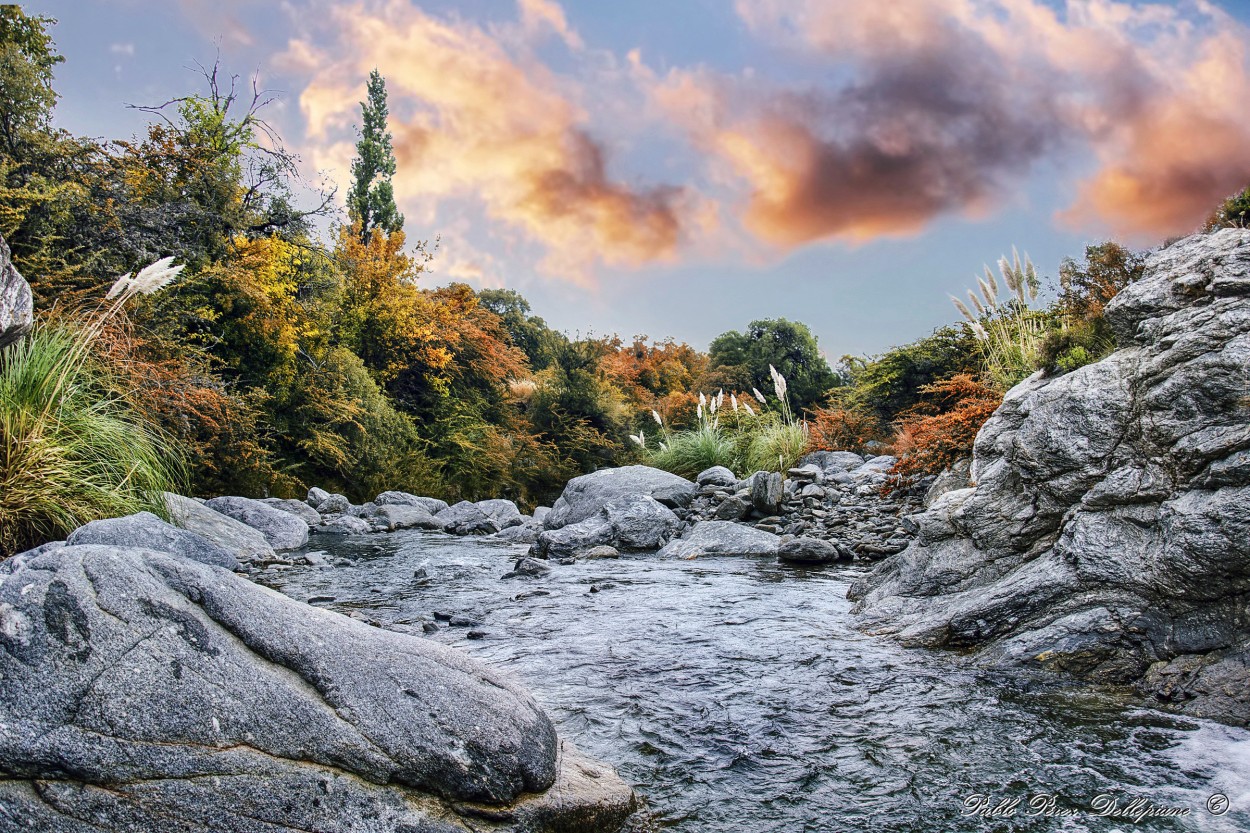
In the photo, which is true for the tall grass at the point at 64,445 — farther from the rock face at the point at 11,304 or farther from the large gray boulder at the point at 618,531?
the large gray boulder at the point at 618,531

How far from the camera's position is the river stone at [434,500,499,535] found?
13352mm

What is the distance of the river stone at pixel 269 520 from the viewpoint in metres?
10.4

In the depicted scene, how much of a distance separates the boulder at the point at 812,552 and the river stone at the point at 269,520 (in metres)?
7.01

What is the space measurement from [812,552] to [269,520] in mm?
7941

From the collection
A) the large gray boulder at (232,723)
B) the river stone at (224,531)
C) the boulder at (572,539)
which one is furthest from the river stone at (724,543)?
the large gray boulder at (232,723)

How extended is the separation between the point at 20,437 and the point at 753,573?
676 cm

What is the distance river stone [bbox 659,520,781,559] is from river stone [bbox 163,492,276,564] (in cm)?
510

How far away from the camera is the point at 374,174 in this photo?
1282 inches

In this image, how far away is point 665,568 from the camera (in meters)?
8.34

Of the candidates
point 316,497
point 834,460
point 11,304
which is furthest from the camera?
point 316,497

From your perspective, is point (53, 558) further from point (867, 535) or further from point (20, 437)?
point (867, 535)

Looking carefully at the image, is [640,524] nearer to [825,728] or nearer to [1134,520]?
[1134,520]

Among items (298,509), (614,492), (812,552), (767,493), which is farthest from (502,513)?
(812,552)

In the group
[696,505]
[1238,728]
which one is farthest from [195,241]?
[1238,728]
